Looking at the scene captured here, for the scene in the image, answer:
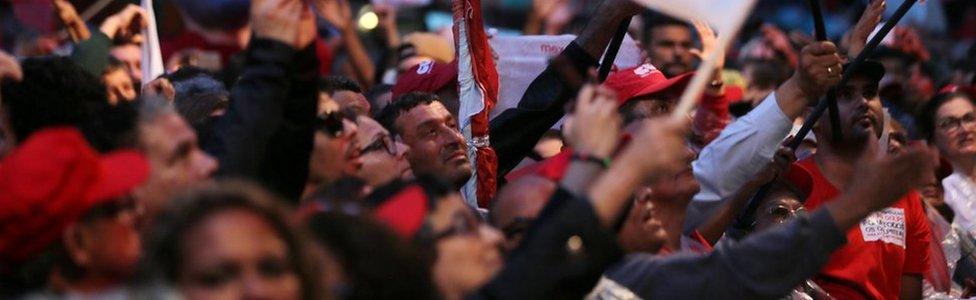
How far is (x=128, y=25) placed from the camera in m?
8.11

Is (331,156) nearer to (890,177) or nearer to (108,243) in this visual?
(108,243)

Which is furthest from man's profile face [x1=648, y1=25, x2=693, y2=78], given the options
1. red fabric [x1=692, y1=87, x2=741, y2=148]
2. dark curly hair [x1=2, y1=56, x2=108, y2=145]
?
dark curly hair [x1=2, y1=56, x2=108, y2=145]

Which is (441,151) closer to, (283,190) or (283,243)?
(283,190)

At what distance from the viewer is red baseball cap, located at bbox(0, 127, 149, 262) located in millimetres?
4051

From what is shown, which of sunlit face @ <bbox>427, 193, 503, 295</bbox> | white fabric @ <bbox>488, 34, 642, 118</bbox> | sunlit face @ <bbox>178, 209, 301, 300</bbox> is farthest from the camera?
white fabric @ <bbox>488, 34, 642, 118</bbox>

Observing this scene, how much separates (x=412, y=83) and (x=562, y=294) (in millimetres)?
3644

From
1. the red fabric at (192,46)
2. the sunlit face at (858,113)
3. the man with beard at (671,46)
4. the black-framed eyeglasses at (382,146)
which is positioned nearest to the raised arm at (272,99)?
the black-framed eyeglasses at (382,146)

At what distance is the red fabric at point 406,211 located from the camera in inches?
175

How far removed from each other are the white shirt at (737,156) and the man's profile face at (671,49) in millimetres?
2877

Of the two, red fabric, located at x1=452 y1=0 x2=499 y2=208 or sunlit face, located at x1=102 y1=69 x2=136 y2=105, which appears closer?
sunlit face, located at x1=102 y1=69 x2=136 y2=105

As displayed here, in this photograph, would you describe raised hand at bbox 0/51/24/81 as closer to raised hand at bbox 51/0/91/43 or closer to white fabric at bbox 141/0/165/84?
raised hand at bbox 51/0/91/43

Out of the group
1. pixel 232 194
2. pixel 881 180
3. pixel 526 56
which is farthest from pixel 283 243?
pixel 526 56

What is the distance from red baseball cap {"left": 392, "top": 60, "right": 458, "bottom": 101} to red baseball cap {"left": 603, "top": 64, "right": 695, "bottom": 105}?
702 mm

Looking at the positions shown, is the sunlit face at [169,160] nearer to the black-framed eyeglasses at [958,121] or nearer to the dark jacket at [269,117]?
the dark jacket at [269,117]
